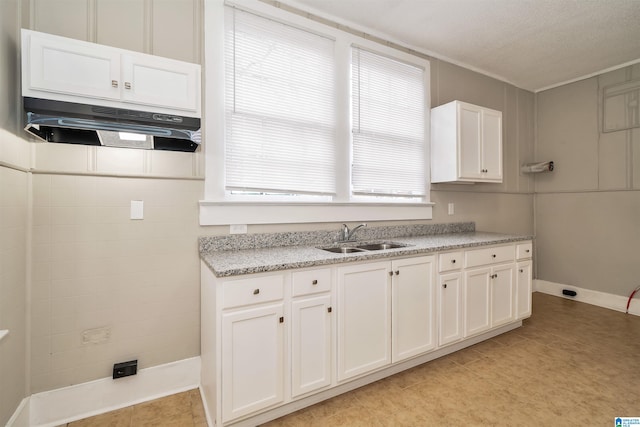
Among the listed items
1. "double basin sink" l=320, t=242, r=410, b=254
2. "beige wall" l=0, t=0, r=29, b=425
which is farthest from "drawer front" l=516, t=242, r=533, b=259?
"beige wall" l=0, t=0, r=29, b=425

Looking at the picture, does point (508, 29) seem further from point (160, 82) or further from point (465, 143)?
point (160, 82)

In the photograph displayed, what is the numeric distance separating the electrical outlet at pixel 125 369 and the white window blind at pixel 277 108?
127 centimetres

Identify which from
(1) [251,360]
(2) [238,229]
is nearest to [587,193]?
(2) [238,229]

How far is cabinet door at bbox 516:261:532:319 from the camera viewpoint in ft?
9.39

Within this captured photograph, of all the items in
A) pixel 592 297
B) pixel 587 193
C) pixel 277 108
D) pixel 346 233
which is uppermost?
pixel 277 108

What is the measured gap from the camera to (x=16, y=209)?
1.53 metres

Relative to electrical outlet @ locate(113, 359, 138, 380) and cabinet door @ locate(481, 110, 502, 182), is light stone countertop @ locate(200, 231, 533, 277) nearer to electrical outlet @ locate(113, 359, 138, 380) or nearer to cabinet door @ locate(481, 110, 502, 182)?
electrical outlet @ locate(113, 359, 138, 380)

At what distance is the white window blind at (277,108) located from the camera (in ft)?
7.14

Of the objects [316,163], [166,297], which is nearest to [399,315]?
[316,163]

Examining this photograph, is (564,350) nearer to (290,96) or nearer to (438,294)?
(438,294)

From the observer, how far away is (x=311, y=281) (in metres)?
1.77

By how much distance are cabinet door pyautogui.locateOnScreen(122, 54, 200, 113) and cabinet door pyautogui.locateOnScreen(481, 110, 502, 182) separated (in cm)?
278

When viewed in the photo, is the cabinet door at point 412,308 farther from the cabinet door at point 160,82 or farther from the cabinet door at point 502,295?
the cabinet door at point 160,82

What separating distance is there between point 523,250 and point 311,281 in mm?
2341
